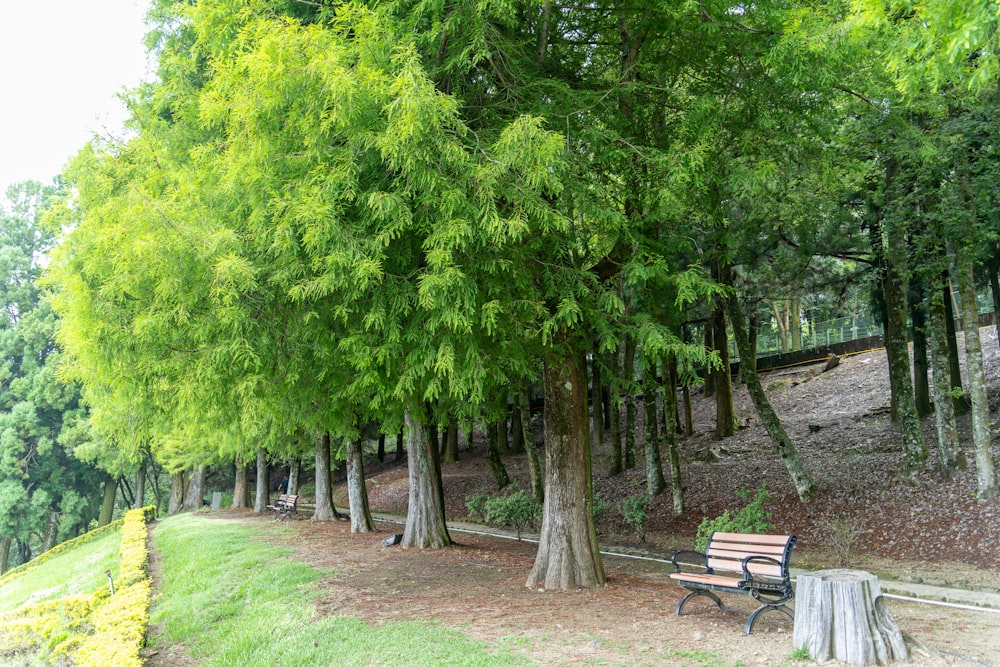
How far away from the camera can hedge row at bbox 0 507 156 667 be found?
741 centimetres

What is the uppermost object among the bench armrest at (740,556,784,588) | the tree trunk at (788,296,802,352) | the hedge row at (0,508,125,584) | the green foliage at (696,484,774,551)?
the tree trunk at (788,296,802,352)

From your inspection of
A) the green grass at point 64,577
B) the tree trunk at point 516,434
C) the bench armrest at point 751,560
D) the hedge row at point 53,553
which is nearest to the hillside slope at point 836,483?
the tree trunk at point 516,434

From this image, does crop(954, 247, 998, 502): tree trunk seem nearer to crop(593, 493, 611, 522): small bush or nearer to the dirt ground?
the dirt ground

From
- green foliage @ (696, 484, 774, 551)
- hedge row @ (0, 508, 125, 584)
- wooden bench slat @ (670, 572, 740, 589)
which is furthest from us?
hedge row @ (0, 508, 125, 584)

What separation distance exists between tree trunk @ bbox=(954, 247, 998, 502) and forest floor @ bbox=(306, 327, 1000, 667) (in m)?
0.36

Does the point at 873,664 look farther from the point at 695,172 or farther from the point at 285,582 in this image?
the point at 285,582

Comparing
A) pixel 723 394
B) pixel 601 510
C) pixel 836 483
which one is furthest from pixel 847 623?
pixel 723 394

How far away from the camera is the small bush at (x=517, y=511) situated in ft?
56.0

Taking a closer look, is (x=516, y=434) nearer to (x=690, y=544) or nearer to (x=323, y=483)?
(x=323, y=483)

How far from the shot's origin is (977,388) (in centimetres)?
1159

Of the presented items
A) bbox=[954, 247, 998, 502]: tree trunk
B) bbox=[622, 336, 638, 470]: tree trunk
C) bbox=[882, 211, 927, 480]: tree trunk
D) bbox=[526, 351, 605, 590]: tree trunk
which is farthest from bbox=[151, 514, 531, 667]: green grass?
bbox=[882, 211, 927, 480]: tree trunk

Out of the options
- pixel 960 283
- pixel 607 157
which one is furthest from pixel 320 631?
pixel 960 283

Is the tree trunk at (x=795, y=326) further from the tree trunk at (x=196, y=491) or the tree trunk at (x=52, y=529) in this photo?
the tree trunk at (x=52, y=529)

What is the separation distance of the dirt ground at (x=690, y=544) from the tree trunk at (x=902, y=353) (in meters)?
0.35
